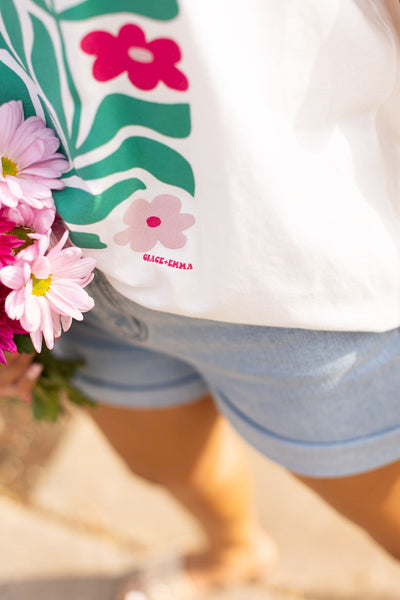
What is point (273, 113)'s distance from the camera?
582mm

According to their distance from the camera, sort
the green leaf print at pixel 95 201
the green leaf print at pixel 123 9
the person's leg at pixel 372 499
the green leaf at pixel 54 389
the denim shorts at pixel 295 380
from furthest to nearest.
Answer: the green leaf at pixel 54 389
the person's leg at pixel 372 499
the denim shorts at pixel 295 380
the green leaf print at pixel 95 201
the green leaf print at pixel 123 9

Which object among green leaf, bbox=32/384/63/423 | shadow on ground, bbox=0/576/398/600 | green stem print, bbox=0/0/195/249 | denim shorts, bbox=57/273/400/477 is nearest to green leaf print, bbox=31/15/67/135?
green stem print, bbox=0/0/195/249

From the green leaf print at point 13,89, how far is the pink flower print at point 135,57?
12 cm

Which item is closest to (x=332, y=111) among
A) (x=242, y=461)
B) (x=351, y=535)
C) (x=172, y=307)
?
(x=172, y=307)

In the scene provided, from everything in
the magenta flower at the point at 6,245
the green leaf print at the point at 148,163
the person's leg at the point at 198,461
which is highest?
the green leaf print at the point at 148,163

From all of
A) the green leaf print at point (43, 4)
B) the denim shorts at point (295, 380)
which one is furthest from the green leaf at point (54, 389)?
the green leaf print at point (43, 4)

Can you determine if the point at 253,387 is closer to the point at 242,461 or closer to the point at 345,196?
the point at 345,196

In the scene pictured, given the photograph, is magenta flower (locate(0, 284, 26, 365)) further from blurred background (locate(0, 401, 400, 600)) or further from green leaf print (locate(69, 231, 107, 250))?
blurred background (locate(0, 401, 400, 600))

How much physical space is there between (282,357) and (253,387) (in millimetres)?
98

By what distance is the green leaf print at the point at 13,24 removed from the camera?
22.9 inches

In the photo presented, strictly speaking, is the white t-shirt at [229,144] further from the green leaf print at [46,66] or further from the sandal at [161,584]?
the sandal at [161,584]

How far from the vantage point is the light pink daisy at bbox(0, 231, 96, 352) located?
0.64 meters

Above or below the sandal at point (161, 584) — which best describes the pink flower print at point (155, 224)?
above

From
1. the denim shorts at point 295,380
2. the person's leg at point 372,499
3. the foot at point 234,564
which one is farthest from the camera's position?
the foot at point 234,564
